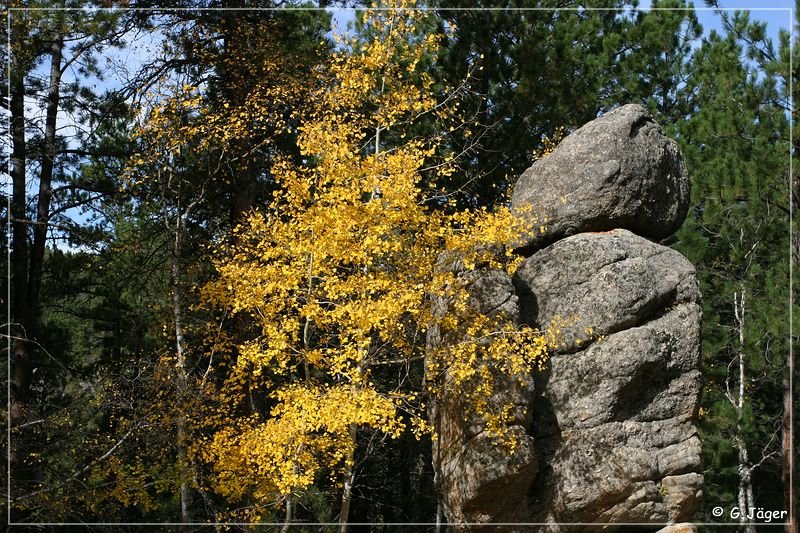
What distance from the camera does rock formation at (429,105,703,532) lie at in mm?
11562

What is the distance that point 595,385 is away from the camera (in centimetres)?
1165

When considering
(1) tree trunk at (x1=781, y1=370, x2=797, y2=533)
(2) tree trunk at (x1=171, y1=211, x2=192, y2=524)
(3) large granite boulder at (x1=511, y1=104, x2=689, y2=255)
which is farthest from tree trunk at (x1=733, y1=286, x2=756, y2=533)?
(2) tree trunk at (x1=171, y1=211, x2=192, y2=524)

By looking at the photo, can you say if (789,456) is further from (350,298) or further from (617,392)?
(350,298)

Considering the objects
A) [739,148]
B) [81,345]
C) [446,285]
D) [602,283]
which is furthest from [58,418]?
[739,148]

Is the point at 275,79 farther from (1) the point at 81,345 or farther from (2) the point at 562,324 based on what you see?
(1) the point at 81,345

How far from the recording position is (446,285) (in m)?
11.3

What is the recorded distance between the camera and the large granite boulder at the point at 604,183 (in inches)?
490

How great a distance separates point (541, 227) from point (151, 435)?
5.58m

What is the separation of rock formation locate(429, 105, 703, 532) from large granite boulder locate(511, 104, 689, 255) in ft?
0.07

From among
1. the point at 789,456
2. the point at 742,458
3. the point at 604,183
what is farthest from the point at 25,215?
the point at 742,458

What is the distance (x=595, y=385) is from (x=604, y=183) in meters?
2.74

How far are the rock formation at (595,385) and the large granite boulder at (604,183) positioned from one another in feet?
0.07

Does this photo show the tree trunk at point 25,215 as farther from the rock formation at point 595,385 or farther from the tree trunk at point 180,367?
the rock formation at point 595,385

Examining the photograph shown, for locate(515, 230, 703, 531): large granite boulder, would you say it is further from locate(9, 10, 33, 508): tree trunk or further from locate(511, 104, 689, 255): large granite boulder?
locate(9, 10, 33, 508): tree trunk
